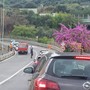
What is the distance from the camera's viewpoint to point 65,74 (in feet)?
28.4

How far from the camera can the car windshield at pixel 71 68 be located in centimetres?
867

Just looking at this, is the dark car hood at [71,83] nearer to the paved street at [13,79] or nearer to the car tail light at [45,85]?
the car tail light at [45,85]

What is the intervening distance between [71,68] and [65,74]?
0.91ft

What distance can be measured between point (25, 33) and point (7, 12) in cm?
2789

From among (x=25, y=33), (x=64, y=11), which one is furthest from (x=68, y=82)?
(x=64, y=11)

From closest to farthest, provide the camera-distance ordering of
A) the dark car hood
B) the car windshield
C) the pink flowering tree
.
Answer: the dark car hood → the car windshield → the pink flowering tree

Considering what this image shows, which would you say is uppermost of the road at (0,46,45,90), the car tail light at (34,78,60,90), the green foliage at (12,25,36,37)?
the car tail light at (34,78,60,90)

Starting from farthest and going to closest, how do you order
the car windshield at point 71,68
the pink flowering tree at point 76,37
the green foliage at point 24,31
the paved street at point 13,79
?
the green foliage at point 24,31 → the pink flowering tree at point 76,37 → the paved street at point 13,79 → the car windshield at point 71,68

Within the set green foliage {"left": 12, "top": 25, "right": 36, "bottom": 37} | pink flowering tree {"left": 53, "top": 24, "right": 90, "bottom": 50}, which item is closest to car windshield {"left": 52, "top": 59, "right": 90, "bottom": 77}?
pink flowering tree {"left": 53, "top": 24, "right": 90, "bottom": 50}

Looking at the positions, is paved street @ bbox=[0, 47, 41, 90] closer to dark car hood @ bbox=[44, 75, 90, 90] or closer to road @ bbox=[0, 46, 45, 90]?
road @ bbox=[0, 46, 45, 90]

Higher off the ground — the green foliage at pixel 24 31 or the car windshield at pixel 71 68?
the car windshield at pixel 71 68

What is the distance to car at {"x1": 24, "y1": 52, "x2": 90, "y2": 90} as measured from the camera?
834cm

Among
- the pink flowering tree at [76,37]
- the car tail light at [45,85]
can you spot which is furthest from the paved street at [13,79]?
the pink flowering tree at [76,37]

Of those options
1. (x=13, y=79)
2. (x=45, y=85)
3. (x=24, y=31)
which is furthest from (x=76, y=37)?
(x=24, y=31)
